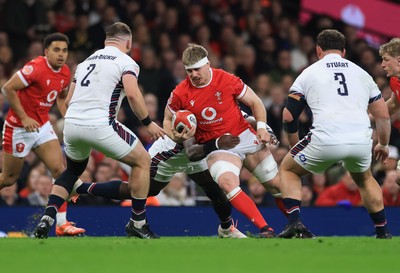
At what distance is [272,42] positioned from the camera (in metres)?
20.8

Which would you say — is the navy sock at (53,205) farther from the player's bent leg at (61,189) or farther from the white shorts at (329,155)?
the white shorts at (329,155)

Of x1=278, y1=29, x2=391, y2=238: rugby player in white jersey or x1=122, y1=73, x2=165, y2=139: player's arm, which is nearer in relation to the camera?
x1=278, y1=29, x2=391, y2=238: rugby player in white jersey

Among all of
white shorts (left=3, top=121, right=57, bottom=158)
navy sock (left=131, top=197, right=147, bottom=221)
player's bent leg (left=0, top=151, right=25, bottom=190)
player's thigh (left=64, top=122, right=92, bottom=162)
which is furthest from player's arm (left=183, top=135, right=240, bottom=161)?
player's bent leg (left=0, top=151, right=25, bottom=190)

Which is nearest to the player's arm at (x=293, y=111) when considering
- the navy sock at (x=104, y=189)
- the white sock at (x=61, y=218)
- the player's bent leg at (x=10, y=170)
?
the navy sock at (x=104, y=189)

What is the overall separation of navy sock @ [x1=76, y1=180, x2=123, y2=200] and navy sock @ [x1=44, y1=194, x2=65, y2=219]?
654mm

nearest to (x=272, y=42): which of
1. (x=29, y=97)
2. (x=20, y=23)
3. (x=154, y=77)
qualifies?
(x=154, y=77)

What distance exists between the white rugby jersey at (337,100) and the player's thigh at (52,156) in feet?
10.7

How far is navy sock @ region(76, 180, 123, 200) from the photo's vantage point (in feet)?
39.8

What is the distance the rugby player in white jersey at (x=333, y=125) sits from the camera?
1093cm

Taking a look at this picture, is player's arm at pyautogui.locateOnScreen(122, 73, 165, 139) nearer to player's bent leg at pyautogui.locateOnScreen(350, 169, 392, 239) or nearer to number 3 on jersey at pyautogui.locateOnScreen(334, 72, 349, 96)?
number 3 on jersey at pyautogui.locateOnScreen(334, 72, 349, 96)

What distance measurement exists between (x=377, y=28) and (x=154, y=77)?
5.45 metres
